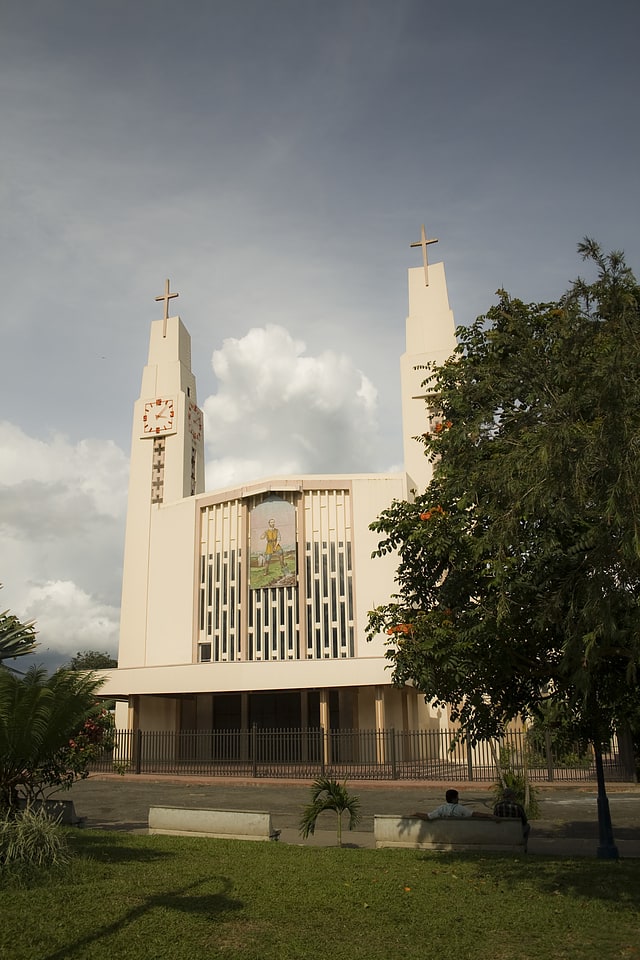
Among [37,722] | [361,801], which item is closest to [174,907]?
[37,722]

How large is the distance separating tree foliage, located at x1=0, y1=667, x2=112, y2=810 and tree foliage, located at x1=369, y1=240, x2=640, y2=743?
396 centimetres

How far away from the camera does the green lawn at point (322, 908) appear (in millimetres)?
6242

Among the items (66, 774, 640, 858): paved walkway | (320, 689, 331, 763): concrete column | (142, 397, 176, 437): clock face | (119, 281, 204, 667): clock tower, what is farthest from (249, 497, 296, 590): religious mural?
(66, 774, 640, 858): paved walkway

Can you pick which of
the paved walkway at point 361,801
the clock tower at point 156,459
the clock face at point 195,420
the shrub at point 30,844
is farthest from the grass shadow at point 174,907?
the clock face at point 195,420

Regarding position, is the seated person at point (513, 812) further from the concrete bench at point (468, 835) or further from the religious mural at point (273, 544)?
the religious mural at point (273, 544)

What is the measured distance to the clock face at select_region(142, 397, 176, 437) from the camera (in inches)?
1640

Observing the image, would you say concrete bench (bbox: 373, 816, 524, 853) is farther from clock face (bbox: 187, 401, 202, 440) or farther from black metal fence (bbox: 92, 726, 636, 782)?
clock face (bbox: 187, 401, 202, 440)

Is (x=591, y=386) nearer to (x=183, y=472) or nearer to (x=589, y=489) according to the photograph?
(x=589, y=489)

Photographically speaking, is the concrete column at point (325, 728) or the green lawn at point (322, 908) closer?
the green lawn at point (322, 908)

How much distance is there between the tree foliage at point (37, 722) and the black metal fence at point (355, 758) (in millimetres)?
9797

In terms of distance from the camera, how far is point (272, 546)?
3588 centimetres

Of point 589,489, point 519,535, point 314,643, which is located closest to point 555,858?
point 519,535

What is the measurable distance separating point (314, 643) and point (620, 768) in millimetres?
15160

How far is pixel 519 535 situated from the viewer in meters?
8.47
